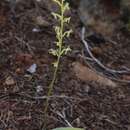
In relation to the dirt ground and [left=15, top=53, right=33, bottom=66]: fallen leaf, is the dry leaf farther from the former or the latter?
[left=15, top=53, right=33, bottom=66]: fallen leaf

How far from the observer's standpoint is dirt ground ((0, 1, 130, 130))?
2.36 metres

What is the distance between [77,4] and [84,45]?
59cm

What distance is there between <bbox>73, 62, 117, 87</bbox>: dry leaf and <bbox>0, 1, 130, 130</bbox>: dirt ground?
0.03 metres

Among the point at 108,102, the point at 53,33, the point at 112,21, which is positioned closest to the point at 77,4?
the point at 112,21

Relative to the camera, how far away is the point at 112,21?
331 cm

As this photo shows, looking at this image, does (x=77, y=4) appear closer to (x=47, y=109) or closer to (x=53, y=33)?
(x=53, y=33)

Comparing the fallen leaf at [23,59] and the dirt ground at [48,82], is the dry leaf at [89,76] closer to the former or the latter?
the dirt ground at [48,82]

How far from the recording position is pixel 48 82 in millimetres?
2545

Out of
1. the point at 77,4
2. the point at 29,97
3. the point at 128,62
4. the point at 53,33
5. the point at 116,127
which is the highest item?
the point at 77,4

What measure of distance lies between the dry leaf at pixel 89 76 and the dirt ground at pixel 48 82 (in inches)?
1.3

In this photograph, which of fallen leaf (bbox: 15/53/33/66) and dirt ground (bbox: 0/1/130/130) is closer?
dirt ground (bbox: 0/1/130/130)

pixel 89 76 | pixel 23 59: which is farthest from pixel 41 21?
pixel 89 76

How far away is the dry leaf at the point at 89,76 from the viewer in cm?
268

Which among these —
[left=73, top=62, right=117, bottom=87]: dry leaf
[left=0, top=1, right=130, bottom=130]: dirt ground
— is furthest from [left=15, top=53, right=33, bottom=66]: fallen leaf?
[left=73, top=62, right=117, bottom=87]: dry leaf
